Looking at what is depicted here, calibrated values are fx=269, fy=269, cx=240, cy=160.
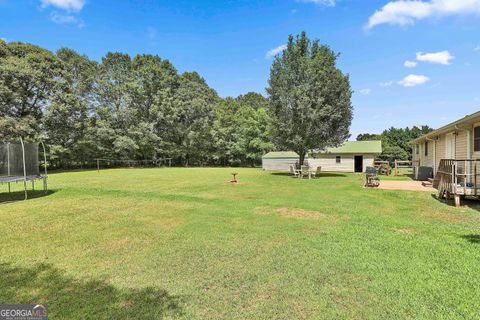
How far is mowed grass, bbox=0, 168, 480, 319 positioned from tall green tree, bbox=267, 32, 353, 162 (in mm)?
13985

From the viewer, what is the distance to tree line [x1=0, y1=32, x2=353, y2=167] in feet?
72.0

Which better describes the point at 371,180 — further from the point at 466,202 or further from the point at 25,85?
the point at 25,85

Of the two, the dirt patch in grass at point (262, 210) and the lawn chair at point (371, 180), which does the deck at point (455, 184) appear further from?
the dirt patch in grass at point (262, 210)

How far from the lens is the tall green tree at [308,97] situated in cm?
2133

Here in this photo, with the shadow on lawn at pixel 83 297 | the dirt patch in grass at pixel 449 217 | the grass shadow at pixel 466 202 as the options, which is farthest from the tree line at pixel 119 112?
the shadow on lawn at pixel 83 297

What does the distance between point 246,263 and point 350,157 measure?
2945 centimetres

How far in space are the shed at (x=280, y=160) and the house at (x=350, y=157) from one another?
3.69 m

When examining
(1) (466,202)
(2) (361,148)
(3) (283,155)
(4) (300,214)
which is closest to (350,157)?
(2) (361,148)

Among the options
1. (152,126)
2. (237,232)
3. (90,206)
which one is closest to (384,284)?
(237,232)

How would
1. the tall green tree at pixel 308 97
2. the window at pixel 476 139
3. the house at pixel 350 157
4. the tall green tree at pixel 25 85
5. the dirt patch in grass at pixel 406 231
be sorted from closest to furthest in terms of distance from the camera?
the dirt patch in grass at pixel 406 231 < the window at pixel 476 139 < the tall green tree at pixel 308 97 < the tall green tree at pixel 25 85 < the house at pixel 350 157

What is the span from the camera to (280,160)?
3612cm

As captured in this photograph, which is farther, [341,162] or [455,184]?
[341,162]

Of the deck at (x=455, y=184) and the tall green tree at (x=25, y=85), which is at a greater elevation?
the tall green tree at (x=25, y=85)

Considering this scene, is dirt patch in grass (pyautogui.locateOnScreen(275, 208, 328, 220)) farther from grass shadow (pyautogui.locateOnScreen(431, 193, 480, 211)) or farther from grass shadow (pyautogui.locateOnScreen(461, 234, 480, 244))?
grass shadow (pyautogui.locateOnScreen(431, 193, 480, 211))
